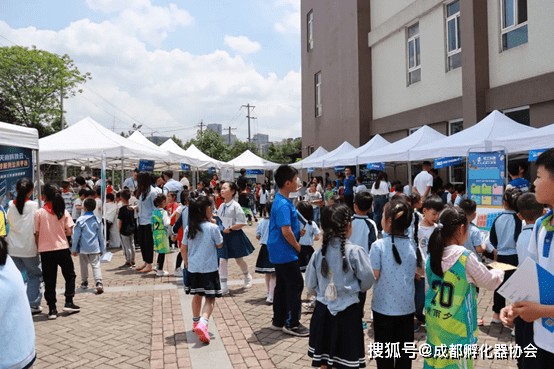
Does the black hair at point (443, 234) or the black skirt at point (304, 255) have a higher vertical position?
the black hair at point (443, 234)

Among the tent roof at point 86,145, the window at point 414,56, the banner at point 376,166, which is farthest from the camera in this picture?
the window at point 414,56

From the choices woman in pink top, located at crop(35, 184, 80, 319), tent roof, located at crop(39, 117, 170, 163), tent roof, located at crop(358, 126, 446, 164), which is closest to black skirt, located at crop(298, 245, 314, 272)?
woman in pink top, located at crop(35, 184, 80, 319)

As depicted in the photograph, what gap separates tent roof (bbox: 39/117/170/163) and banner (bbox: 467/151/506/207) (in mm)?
8456

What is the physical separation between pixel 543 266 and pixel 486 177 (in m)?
6.49

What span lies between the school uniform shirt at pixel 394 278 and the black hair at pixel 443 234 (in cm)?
39

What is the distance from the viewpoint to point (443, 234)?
3.05 meters

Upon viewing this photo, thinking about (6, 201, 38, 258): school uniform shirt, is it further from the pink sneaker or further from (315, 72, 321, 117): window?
(315, 72, 321, 117): window

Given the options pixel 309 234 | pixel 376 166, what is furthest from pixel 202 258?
pixel 376 166

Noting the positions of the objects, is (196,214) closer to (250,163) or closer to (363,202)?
Result: (363,202)

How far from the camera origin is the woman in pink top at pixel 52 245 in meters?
5.89

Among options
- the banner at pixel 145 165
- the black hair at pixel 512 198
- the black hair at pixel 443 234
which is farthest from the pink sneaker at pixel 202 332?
the banner at pixel 145 165

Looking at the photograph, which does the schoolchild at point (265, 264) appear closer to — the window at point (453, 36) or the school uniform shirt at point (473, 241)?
the school uniform shirt at point (473, 241)

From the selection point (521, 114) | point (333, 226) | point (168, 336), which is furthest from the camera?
point (521, 114)

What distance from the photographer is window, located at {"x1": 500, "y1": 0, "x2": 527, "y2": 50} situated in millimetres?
11086
